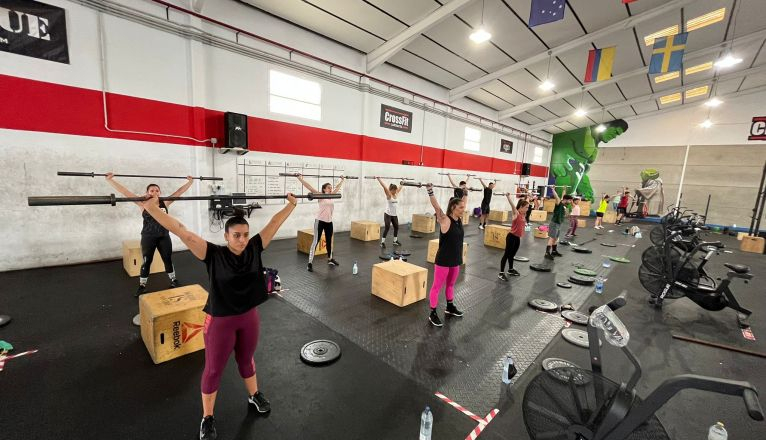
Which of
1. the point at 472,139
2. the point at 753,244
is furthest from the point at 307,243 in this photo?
the point at 753,244

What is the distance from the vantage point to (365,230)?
8578mm

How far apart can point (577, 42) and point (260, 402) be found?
35.4 feet

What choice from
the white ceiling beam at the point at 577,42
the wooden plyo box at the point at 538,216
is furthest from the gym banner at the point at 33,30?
the wooden plyo box at the point at 538,216

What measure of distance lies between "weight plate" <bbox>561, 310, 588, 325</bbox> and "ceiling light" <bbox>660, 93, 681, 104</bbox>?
15.7 metres

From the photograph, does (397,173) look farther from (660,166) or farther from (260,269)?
(660,166)

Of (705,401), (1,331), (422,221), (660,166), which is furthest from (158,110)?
(660,166)

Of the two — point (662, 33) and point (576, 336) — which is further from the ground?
point (662, 33)

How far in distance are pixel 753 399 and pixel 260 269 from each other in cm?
243

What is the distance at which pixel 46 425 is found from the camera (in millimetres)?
2162

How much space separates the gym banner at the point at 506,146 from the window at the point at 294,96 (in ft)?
37.2

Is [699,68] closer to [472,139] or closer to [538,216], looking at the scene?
[538,216]

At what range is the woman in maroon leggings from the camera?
6.50 feet

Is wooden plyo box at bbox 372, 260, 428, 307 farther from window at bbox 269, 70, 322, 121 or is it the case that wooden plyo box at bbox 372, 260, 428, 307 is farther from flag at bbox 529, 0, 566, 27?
window at bbox 269, 70, 322, 121

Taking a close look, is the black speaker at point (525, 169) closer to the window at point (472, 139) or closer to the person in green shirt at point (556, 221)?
the window at point (472, 139)
